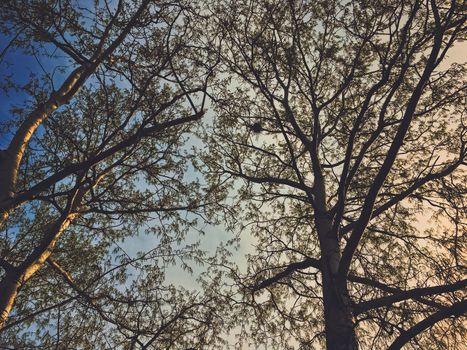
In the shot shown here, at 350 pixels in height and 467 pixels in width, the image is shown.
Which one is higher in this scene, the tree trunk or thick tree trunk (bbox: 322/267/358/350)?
thick tree trunk (bbox: 322/267/358/350)

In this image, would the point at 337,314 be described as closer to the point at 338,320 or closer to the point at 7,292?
the point at 338,320

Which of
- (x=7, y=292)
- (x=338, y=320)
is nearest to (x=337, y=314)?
(x=338, y=320)

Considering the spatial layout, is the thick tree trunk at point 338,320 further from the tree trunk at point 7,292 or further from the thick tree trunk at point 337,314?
the tree trunk at point 7,292

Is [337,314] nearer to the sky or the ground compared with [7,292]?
nearer to the sky

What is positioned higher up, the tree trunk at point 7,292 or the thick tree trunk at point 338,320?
the thick tree trunk at point 338,320

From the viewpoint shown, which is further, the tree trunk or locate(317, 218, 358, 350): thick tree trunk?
the tree trunk

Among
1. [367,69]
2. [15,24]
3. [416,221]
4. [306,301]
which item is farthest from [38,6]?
[416,221]

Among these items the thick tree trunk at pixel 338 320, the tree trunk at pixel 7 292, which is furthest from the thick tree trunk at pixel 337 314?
the tree trunk at pixel 7 292

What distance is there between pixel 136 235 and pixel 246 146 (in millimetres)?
3035

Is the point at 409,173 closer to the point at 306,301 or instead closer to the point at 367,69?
the point at 367,69

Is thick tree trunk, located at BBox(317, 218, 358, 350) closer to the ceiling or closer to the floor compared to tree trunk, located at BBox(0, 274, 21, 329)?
closer to the ceiling

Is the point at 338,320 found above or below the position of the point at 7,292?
above

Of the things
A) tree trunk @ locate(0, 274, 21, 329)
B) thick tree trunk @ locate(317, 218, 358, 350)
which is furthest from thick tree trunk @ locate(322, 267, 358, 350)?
tree trunk @ locate(0, 274, 21, 329)

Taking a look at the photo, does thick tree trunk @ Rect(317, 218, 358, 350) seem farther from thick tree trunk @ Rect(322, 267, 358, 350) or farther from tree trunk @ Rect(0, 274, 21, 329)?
tree trunk @ Rect(0, 274, 21, 329)
